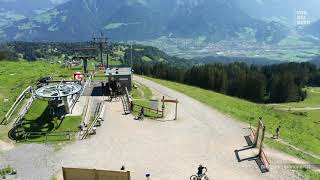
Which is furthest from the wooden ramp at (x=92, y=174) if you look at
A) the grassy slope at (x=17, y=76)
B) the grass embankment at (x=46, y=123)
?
the grassy slope at (x=17, y=76)

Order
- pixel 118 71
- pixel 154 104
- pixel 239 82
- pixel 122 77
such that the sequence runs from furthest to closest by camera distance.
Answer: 1. pixel 239 82
2. pixel 118 71
3. pixel 122 77
4. pixel 154 104

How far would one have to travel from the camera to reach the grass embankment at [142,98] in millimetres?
60469

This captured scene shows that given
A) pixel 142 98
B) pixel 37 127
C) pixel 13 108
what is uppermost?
pixel 142 98

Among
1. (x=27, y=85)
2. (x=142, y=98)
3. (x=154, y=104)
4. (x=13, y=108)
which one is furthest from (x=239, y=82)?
(x=13, y=108)

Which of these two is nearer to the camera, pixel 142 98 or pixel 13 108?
pixel 13 108

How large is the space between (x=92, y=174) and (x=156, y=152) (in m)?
9.91

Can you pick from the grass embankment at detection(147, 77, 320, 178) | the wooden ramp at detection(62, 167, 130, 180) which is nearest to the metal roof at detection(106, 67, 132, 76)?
the grass embankment at detection(147, 77, 320, 178)

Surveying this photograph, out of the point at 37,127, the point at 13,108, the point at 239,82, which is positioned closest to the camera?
the point at 37,127

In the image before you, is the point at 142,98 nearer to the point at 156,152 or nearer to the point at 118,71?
the point at 118,71

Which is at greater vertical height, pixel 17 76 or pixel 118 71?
pixel 118 71

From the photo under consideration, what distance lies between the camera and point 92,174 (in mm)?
37906

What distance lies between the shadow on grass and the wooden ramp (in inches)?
575

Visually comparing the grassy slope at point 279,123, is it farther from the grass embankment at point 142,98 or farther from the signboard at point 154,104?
the signboard at point 154,104

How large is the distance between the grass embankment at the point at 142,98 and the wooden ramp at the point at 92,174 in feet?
72.2
